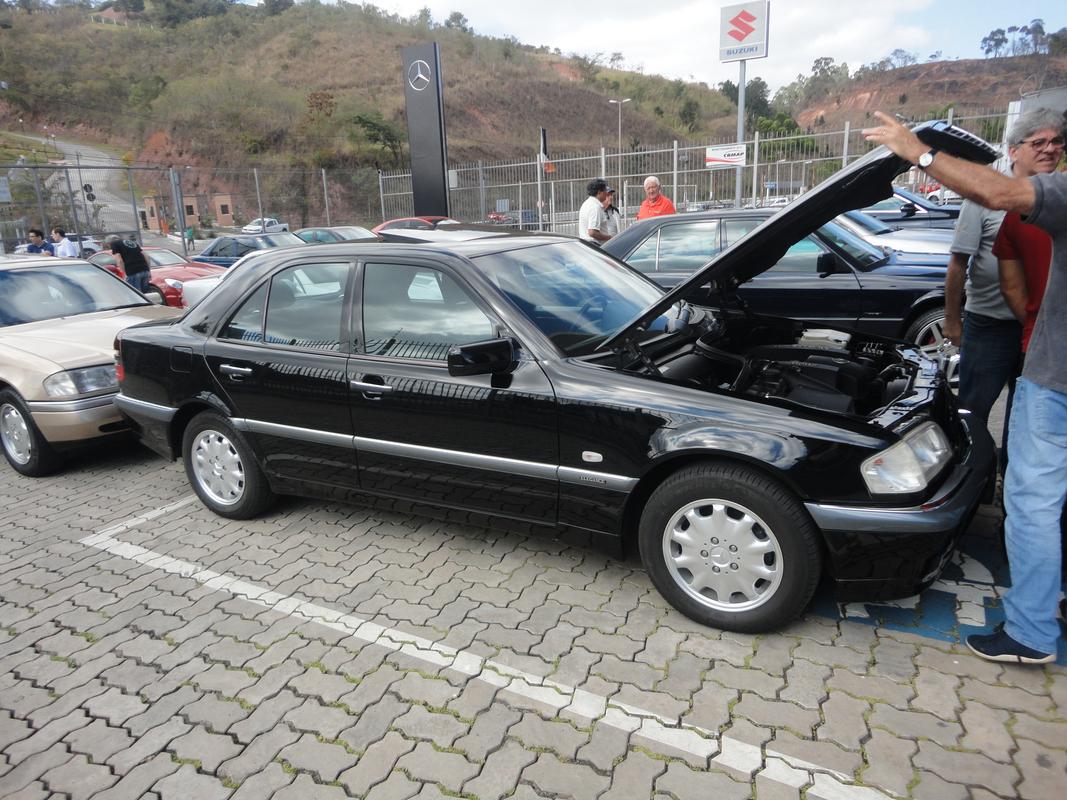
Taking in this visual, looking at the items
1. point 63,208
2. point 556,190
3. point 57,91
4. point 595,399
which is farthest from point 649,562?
point 57,91

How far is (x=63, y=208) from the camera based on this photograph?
18906 millimetres

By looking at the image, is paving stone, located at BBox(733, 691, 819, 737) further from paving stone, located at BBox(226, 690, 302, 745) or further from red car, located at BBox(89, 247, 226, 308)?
red car, located at BBox(89, 247, 226, 308)

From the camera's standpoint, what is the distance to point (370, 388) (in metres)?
3.41

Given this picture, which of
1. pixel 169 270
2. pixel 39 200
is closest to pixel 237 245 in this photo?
pixel 169 270

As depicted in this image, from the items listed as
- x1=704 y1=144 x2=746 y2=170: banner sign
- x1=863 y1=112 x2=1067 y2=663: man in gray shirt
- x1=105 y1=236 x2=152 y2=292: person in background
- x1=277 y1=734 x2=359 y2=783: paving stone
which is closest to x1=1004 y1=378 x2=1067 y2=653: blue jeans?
x1=863 y1=112 x2=1067 y2=663: man in gray shirt

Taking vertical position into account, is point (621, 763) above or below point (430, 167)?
below

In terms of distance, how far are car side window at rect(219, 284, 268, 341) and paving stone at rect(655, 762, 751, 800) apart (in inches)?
118

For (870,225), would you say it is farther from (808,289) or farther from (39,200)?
(39,200)

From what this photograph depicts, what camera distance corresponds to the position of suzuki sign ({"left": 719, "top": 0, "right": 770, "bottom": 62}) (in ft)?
38.0

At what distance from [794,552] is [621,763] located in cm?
98

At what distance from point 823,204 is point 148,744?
10.5 feet

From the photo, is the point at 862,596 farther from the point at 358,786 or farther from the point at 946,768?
the point at 358,786

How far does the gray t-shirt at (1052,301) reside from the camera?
6.77 ft

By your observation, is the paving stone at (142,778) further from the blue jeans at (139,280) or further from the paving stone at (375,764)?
the blue jeans at (139,280)
